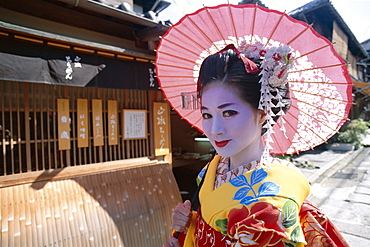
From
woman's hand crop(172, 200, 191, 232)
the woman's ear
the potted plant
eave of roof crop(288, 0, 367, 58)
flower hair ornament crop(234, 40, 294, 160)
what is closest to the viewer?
flower hair ornament crop(234, 40, 294, 160)

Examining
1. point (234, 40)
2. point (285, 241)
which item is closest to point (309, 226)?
point (285, 241)

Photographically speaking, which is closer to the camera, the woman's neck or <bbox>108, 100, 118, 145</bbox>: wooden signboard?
the woman's neck

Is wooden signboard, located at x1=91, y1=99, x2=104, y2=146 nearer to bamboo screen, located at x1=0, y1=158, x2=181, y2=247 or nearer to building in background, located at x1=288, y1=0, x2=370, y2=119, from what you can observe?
bamboo screen, located at x1=0, y1=158, x2=181, y2=247

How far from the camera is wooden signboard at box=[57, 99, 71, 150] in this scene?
13.4 ft

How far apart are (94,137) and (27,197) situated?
1.43 m

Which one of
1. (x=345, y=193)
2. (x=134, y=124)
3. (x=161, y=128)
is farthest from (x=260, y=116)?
(x=345, y=193)

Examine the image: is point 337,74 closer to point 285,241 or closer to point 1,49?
point 285,241

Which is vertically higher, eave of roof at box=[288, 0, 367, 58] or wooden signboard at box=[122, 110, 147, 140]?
eave of roof at box=[288, 0, 367, 58]

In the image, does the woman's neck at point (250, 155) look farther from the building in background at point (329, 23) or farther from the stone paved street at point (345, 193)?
the building in background at point (329, 23)

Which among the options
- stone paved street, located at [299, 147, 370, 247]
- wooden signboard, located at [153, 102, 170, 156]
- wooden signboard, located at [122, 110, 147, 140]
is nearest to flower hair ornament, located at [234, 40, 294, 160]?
wooden signboard, located at [122, 110, 147, 140]

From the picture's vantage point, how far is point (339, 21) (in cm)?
1441

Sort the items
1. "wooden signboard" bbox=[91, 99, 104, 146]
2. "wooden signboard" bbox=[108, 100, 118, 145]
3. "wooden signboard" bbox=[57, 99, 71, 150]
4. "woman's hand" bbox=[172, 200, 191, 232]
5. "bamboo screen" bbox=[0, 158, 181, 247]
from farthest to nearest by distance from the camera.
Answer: "wooden signboard" bbox=[108, 100, 118, 145], "wooden signboard" bbox=[91, 99, 104, 146], "wooden signboard" bbox=[57, 99, 71, 150], "bamboo screen" bbox=[0, 158, 181, 247], "woman's hand" bbox=[172, 200, 191, 232]

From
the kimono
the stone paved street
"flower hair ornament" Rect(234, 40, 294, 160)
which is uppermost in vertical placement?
"flower hair ornament" Rect(234, 40, 294, 160)

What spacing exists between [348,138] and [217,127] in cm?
1674
